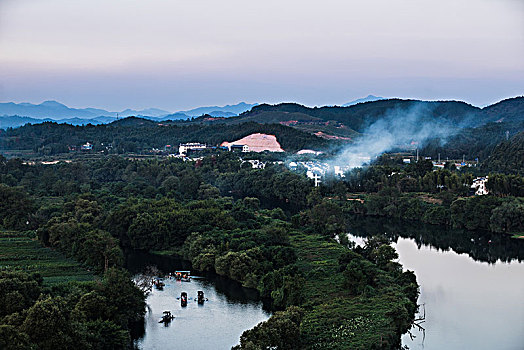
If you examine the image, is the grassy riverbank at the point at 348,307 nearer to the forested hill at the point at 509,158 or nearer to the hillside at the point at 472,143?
the forested hill at the point at 509,158

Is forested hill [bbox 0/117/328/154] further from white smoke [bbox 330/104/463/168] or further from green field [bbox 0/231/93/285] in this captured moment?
green field [bbox 0/231/93/285]

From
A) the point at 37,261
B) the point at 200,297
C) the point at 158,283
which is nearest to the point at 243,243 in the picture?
the point at 158,283

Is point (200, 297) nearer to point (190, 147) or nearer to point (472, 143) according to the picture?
point (190, 147)

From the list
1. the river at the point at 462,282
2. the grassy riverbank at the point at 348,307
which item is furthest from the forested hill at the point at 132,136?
the grassy riverbank at the point at 348,307

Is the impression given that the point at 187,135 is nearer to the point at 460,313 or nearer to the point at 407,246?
the point at 407,246

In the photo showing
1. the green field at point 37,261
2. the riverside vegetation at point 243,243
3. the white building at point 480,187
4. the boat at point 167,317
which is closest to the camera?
the riverside vegetation at point 243,243

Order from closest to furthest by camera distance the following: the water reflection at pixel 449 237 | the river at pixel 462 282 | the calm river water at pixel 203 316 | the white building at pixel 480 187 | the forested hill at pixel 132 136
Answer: the calm river water at pixel 203 316, the river at pixel 462 282, the water reflection at pixel 449 237, the white building at pixel 480 187, the forested hill at pixel 132 136
